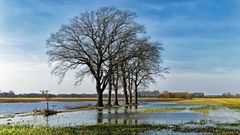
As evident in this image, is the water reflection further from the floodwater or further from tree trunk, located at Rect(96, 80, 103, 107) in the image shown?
tree trunk, located at Rect(96, 80, 103, 107)

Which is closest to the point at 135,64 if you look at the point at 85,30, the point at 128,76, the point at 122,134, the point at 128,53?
the point at 128,76

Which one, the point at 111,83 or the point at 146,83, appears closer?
the point at 111,83

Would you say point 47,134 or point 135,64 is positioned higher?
point 135,64

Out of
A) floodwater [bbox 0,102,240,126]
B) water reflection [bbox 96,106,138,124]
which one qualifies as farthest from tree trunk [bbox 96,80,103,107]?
floodwater [bbox 0,102,240,126]

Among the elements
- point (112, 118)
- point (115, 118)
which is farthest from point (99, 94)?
point (115, 118)

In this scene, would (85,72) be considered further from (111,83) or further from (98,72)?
(111,83)

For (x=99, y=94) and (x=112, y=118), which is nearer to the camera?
(x=112, y=118)

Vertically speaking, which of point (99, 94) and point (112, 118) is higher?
point (99, 94)

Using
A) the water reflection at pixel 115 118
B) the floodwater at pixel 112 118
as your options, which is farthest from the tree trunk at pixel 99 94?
the floodwater at pixel 112 118

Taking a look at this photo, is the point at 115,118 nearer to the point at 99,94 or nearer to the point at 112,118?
the point at 112,118

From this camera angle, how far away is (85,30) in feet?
198

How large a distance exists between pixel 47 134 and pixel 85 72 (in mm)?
41385

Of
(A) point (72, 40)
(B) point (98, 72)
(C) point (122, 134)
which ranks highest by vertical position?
(A) point (72, 40)

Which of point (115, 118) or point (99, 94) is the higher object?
point (99, 94)
